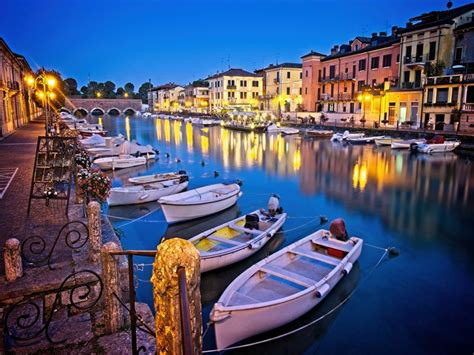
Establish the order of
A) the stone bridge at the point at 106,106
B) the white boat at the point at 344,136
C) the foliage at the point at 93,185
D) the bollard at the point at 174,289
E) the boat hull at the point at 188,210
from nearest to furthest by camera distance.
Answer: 1. the bollard at the point at 174,289
2. the foliage at the point at 93,185
3. the boat hull at the point at 188,210
4. the white boat at the point at 344,136
5. the stone bridge at the point at 106,106

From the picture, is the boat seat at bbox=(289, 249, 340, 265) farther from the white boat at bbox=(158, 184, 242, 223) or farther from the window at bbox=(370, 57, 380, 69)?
the window at bbox=(370, 57, 380, 69)

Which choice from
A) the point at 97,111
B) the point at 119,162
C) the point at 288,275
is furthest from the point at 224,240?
the point at 97,111

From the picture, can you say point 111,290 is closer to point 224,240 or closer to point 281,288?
point 281,288

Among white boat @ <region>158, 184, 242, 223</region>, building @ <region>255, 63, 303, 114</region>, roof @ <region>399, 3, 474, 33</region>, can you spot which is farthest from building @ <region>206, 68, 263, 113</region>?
white boat @ <region>158, 184, 242, 223</region>

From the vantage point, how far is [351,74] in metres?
56.0

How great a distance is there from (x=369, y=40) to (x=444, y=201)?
43.7 m

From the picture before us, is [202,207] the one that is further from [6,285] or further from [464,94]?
[464,94]

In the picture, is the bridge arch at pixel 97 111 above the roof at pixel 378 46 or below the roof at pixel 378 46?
below

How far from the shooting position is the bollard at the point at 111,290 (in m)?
4.77

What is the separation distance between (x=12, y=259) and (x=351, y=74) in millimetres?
57009

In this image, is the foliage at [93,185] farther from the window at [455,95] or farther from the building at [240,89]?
the building at [240,89]

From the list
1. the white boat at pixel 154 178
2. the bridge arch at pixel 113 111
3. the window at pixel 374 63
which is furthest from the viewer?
the bridge arch at pixel 113 111

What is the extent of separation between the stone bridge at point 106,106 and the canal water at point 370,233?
97.1 meters

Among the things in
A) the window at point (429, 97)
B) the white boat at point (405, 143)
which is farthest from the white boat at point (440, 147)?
the window at point (429, 97)
